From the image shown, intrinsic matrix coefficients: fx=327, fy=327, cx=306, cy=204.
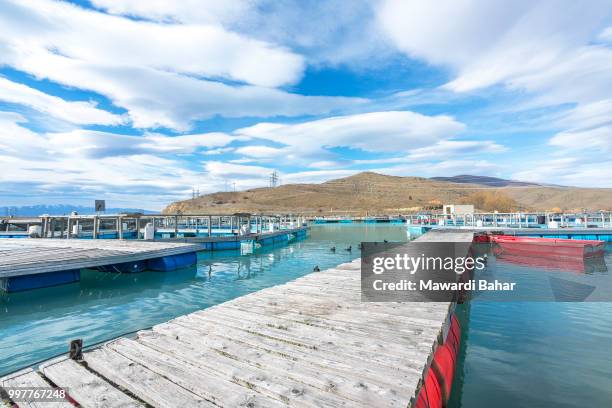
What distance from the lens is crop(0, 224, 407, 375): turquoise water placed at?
711 centimetres

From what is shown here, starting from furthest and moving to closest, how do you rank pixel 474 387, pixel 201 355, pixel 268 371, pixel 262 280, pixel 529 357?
1. pixel 262 280
2. pixel 529 357
3. pixel 474 387
4. pixel 201 355
5. pixel 268 371

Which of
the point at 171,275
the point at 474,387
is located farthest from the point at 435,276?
the point at 171,275

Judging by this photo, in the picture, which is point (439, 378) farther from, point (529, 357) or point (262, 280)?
point (262, 280)

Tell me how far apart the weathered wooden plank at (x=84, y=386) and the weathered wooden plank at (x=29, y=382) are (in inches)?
2.8

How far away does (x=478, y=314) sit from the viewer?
9.16m

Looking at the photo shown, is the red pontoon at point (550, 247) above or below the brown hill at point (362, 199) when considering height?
below

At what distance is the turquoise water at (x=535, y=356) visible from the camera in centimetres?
502

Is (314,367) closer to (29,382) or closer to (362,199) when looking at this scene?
(29,382)

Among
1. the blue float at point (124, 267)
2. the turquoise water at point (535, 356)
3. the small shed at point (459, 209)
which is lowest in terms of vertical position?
the turquoise water at point (535, 356)

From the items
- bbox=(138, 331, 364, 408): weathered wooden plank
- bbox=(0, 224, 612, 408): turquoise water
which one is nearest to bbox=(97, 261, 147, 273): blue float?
bbox=(0, 224, 612, 408): turquoise water

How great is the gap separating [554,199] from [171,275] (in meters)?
169

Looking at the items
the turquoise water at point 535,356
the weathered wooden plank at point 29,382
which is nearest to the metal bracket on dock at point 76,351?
the weathered wooden plank at point 29,382

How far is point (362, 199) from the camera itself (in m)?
152

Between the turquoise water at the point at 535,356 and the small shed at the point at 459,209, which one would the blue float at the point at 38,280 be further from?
the small shed at the point at 459,209
